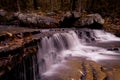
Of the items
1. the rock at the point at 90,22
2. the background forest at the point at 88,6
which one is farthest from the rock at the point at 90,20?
the background forest at the point at 88,6

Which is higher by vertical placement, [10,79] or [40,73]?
[10,79]

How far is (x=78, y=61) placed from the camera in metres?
11.1

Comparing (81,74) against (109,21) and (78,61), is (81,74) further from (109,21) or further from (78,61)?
(109,21)

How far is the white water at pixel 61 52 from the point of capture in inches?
412

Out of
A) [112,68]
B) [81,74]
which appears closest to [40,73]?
[81,74]

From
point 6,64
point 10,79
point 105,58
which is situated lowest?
point 105,58

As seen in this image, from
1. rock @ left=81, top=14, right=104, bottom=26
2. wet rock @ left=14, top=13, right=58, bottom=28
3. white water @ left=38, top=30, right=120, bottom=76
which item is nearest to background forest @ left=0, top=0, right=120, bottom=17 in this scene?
wet rock @ left=14, top=13, right=58, bottom=28

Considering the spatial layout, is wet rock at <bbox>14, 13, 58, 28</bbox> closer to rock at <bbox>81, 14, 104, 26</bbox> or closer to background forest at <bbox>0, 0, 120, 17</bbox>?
rock at <bbox>81, 14, 104, 26</bbox>

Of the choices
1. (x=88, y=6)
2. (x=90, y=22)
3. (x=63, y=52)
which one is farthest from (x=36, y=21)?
(x=88, y=6)

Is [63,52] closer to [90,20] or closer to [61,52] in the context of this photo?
[61,52]

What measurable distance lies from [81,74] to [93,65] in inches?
58.1

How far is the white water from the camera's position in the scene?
1047 cm

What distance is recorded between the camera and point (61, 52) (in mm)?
13211

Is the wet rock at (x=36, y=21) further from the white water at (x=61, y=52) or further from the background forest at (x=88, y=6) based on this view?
the background forest at (x=88, y=6)
